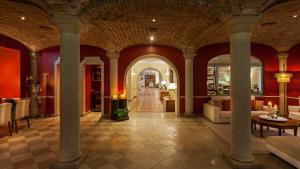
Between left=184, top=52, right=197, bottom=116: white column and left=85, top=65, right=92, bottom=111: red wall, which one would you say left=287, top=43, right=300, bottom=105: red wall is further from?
left=85, top=65, right=92, bottom=111: red wall

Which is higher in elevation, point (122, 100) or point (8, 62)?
point (8, 62)

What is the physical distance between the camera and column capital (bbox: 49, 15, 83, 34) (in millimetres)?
3371

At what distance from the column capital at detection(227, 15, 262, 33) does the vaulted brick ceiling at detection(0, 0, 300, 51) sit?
0.33 ft

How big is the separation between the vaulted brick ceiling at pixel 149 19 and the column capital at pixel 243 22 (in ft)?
0.33

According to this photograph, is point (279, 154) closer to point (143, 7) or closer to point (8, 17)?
point (143, 7)

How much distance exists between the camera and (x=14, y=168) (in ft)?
11.4

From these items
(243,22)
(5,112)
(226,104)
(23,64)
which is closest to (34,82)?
(23,64)

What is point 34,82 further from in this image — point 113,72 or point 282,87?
point 282,87

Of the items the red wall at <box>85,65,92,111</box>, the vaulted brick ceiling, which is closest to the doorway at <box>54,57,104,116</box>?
the red wall at <box>85,65,92,111</box>

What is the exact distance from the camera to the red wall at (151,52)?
895cm

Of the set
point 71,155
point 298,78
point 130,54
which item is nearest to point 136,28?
point 130,54

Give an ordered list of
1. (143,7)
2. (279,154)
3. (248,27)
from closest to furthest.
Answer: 1. (248,27)
2. (279,154)
3. (143,7)

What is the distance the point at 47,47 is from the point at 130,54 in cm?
395

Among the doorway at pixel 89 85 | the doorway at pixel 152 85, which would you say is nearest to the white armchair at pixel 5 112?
the doorway at pixel 89 85
